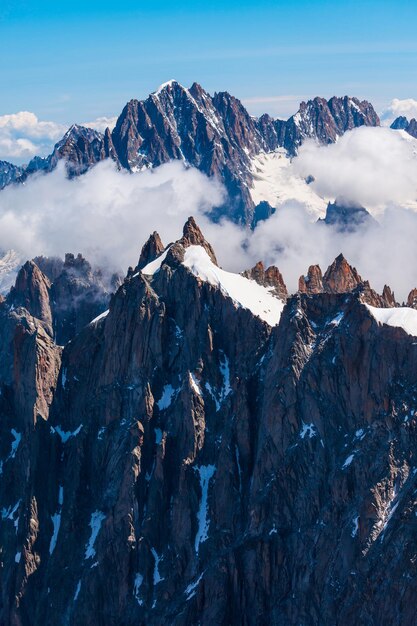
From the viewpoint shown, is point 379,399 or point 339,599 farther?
point 379,399

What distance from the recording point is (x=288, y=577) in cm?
17638

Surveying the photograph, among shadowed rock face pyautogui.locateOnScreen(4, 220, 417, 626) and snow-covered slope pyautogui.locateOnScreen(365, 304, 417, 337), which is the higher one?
snow-covered slope pyautogui.locateOnScreen(365, 304, 417, 337)

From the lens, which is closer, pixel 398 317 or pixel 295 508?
pixel 295 508

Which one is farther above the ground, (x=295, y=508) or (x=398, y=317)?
(x=398, y=317)

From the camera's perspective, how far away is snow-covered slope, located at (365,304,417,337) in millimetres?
178375

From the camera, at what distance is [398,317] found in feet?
595

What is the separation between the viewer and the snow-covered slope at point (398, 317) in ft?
585

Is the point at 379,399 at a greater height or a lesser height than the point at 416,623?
greater

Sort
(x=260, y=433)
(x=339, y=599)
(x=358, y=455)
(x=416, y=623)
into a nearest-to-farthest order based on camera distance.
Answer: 1. (x=416, y=623)
2. (x=339, y=599)
3. (x=358, y=455)
4. (x=260, y=433)

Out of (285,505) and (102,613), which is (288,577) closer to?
(285,505)

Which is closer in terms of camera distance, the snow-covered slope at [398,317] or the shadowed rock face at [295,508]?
the shadowed rock face at [295,508]

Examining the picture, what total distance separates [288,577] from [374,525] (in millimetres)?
20954

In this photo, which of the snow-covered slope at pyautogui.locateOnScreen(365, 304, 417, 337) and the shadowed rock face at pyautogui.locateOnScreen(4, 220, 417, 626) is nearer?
the shadowed rock face at pyautogui.locateOnScreen(4, 220, 417, 626)

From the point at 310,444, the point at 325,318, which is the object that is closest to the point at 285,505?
the point at 310,444
